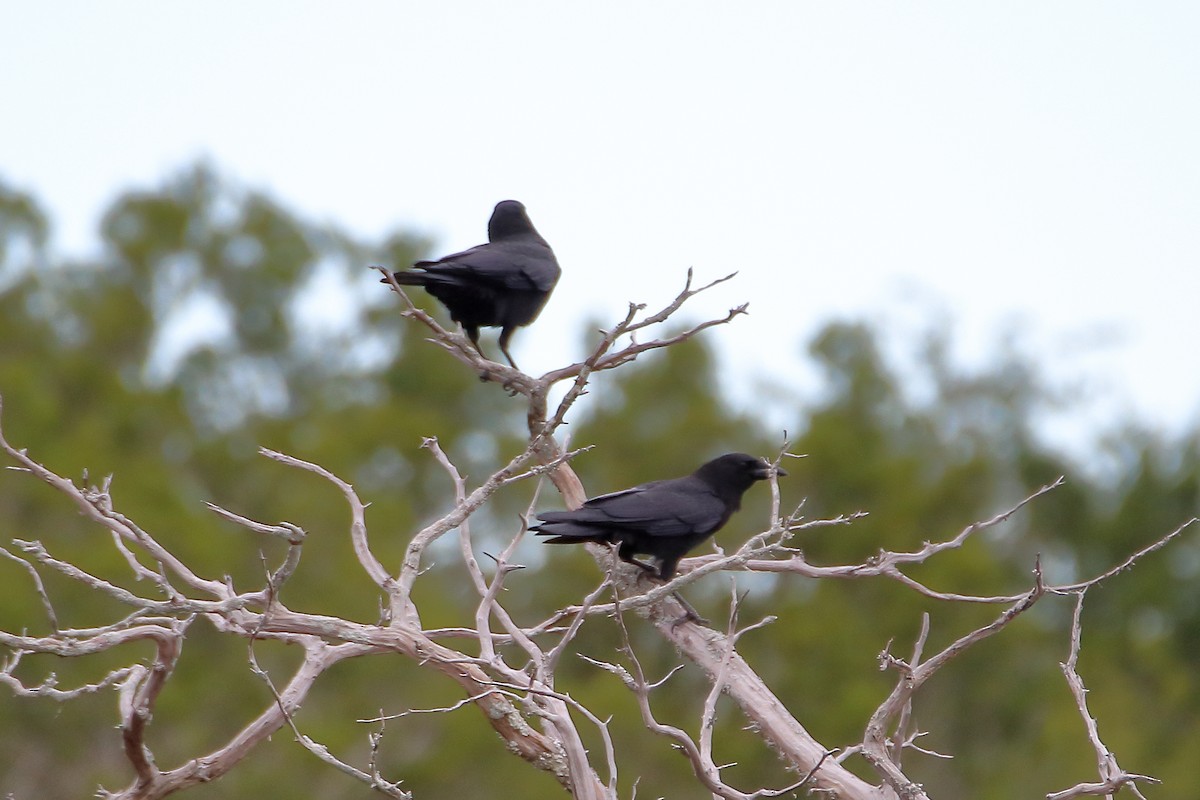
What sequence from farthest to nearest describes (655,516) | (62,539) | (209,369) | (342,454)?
1. (209,369)
2. (342,454)
3. (62,539)
4. (655,516)

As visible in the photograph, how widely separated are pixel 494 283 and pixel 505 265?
6.2 inches

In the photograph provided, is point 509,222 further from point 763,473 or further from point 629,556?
point 629,556

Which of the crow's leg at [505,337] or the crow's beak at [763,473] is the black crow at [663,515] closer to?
the crow's beak at [763,473]

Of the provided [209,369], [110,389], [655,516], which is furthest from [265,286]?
[655,516]

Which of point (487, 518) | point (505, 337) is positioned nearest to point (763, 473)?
point (505, 337)

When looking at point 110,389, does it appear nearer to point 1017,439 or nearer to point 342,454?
point 342,454

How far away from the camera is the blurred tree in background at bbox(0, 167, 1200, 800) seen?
1792cm

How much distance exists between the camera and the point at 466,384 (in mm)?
31844

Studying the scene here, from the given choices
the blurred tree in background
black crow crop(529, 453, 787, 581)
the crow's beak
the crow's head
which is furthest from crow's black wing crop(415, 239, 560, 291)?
the blurred tree in background

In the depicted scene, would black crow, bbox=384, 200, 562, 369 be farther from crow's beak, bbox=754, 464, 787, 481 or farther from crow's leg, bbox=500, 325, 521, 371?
crow's beak, bbox=754, 464, 787, 481

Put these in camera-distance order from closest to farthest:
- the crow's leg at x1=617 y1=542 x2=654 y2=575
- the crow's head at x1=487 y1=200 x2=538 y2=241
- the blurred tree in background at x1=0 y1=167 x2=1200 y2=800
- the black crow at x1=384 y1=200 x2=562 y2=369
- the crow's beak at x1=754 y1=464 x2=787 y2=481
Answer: the crow's leg at x1=617 y1=542 x2=654 y2=575 → the crow's beak at x1=754 y1=464 x2=787 y2=481 → the black crow at x1=384 y1=200 x2=562 y2=369 → the crow's head at x1=487 y1=200 x2=538 y2=241 → the blurred tree in background at x1=0 y1=167 x2=1200 y2=800

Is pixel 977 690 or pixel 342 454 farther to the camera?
pixel 342 454

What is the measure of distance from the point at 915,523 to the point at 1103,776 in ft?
60.8

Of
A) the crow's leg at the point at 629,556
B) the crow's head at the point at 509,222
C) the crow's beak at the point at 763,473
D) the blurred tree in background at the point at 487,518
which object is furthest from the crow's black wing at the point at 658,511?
the blurred tree in background at the point at 487,518
